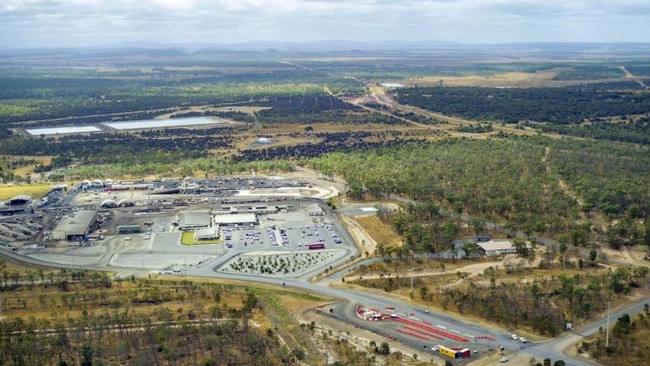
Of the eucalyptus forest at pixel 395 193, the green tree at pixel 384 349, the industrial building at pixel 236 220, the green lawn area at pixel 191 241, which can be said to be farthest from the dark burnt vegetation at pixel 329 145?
the green tree at pixel 384 349

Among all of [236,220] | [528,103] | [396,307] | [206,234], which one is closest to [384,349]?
[396,307]

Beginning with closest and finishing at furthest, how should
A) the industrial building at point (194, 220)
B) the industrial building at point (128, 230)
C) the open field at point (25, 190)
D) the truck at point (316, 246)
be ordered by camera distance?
the truck at point (316, 246) → the industrial building at point (128, 230) → the industrial building at point (194, 220) → the open field at point (25, 190)

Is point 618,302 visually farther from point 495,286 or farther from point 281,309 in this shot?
point 281,309

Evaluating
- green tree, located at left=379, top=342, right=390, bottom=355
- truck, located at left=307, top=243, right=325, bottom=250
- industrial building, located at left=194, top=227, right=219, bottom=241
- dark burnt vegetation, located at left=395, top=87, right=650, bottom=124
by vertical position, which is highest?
dark burnt vegetation, located at left=395, top=87, right=650, bottom=124

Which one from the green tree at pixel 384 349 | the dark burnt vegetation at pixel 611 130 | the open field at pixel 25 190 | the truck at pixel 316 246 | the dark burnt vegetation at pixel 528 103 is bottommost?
the green tree at pixel 384 349

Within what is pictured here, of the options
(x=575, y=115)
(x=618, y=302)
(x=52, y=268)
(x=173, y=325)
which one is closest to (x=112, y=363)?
(x=173, y=325)

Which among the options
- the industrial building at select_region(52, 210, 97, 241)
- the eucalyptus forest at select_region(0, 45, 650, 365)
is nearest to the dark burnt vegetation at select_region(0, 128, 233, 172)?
the eucalyptus forest at select_region(0, 45, 650, 365)

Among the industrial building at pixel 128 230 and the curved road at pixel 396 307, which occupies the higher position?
the industrial building at pixel 128 230

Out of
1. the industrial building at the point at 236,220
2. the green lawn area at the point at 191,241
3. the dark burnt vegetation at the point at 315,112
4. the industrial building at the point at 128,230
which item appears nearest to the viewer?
the green lawn area at the point at 191,241

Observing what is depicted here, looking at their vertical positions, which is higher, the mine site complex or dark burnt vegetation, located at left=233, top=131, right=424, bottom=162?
dark burnt vegetation, located at left=233, top=131, right=424, bottom=162

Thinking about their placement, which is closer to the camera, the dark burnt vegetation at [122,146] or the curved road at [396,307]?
the curved road at [396,307]

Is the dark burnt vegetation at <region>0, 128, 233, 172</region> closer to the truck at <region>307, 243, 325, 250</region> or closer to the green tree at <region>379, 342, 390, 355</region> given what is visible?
the truck at <region>307, 243, 325, 250</region>

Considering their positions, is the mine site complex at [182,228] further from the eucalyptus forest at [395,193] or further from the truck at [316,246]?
the eucalyptus forest at [395,193]
